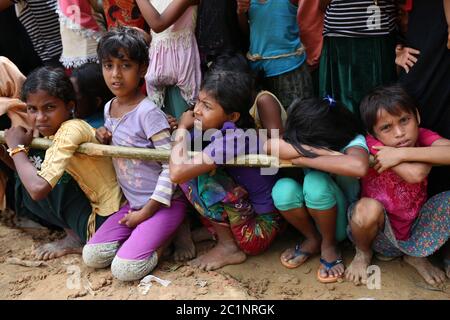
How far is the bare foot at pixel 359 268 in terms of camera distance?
7.77 ft

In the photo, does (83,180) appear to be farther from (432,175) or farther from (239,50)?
(432,175)

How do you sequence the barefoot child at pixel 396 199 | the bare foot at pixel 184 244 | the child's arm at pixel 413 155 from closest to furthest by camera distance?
the child's arm at pixel 413 155 < the barefoot child at pixel 396 199 < the bare foot at pixel 184 244

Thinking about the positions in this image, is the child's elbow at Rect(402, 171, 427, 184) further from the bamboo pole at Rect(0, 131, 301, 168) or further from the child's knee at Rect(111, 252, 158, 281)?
the child's knee at Rect(111, 252, 158, 281)

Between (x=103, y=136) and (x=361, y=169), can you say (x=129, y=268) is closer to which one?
(x=103, y=136)

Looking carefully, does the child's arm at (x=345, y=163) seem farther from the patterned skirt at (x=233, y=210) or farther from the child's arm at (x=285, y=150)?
the patterned skirt at (x=233, y=210)

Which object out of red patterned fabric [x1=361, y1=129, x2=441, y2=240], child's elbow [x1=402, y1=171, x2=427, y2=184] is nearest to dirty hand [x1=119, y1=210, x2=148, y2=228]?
red patterned fabric [x1=361, y1=129, x2=441, y2=240]

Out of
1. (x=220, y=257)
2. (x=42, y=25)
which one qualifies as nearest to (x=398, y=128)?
(x=220, y=257)

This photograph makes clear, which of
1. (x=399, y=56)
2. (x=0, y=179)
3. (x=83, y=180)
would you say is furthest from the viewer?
(x=0, y=179)

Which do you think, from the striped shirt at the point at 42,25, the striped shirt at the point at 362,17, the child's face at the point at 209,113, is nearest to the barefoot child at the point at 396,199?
the striped shirt at the point at 362,17

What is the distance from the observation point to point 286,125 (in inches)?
95.0

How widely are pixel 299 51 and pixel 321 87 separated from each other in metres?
0.25

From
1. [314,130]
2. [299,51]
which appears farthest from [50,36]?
[314,130]

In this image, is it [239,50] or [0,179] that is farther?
[0,179]

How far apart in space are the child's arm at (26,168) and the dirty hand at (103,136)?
370mm
